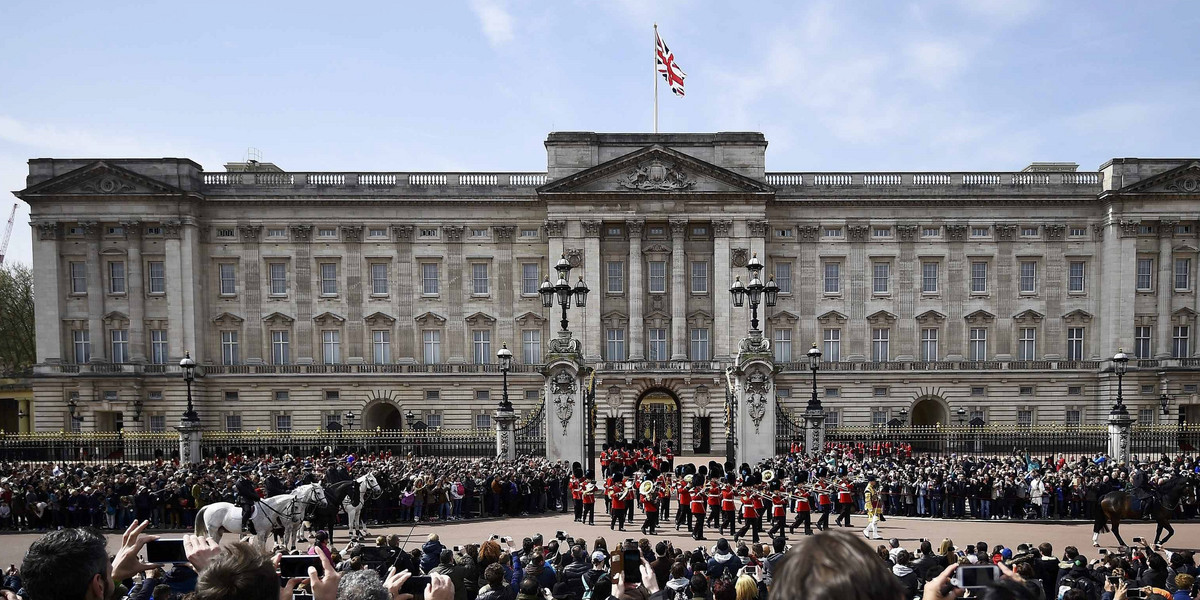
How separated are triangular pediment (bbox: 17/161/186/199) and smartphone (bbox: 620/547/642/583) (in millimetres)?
44566

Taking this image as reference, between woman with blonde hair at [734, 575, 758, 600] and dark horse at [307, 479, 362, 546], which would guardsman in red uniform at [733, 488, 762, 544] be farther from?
woman with blonde hair at [734, 575, 758, 600]

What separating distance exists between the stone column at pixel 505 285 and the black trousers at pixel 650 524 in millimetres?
29228

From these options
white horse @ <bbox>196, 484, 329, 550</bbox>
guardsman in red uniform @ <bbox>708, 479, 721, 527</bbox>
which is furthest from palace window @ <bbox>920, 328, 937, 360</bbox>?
white horse @ <bbox>196, 484, 329, 550</bbox>

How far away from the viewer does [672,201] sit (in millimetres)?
46500

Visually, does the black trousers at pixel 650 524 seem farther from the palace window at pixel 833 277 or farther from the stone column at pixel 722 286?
the palace window at pixel 833 277

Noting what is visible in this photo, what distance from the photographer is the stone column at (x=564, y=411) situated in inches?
1063

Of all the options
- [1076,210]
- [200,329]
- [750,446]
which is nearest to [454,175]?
[200,329]

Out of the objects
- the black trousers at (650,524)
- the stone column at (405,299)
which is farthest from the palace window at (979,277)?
the black trousers at (650,524)

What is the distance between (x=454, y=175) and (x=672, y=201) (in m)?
13.9

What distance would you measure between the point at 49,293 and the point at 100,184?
7420 mm

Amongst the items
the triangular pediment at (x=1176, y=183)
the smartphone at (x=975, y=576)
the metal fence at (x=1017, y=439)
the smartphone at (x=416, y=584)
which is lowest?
the metal fence at (x=1017, y=439)

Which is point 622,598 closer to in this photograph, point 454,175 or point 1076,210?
point 454,175

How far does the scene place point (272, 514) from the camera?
1641 cm

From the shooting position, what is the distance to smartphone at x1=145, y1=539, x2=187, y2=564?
5.72 meters
